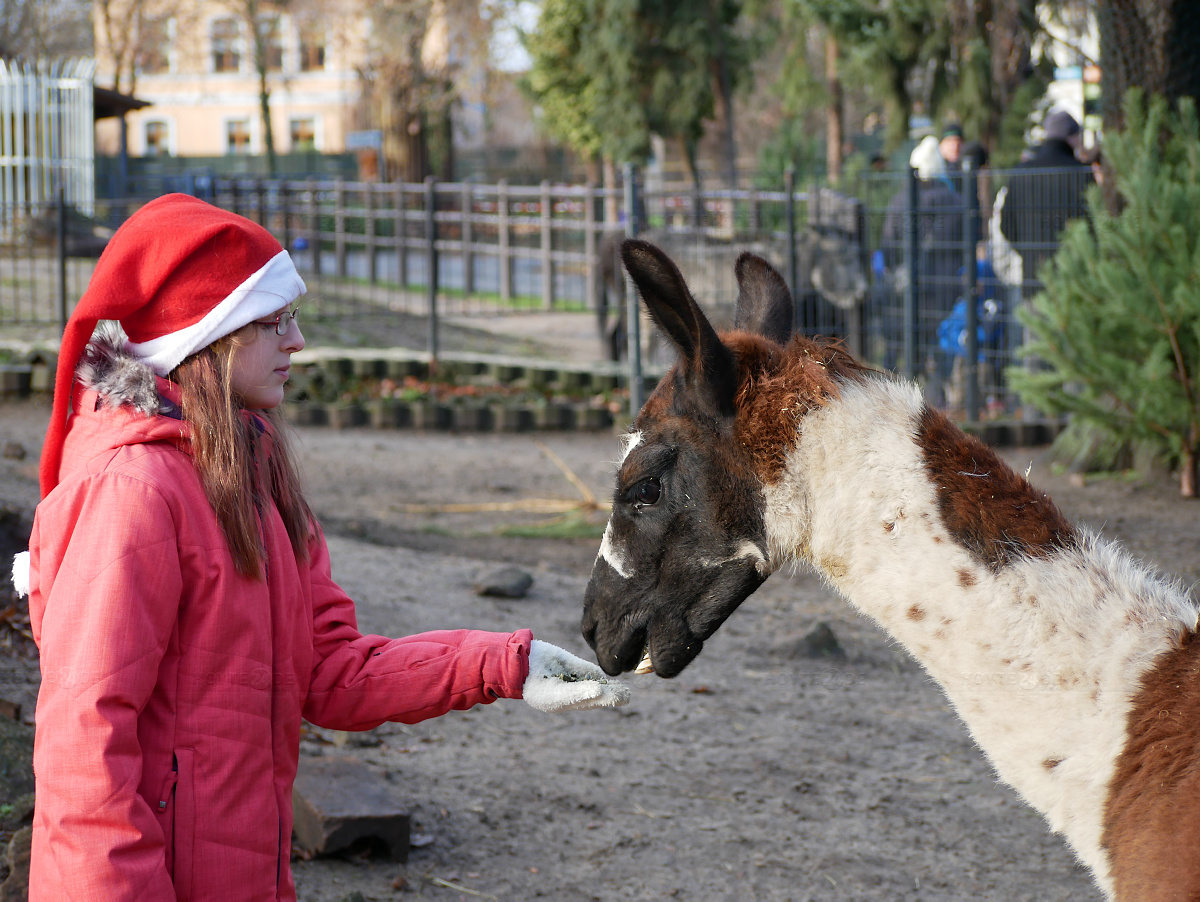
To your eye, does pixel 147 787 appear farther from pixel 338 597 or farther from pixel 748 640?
pixel 748 640

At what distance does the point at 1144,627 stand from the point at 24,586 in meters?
2.02

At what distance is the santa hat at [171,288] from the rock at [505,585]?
4.29 m

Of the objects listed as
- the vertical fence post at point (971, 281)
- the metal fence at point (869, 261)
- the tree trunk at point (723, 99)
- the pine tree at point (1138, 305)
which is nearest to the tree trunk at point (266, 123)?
the tree trunk at point (723, 99)

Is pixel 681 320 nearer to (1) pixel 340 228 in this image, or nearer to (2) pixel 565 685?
(2) pixel 565 685

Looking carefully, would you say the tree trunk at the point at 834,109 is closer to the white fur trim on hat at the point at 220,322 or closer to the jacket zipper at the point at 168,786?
the white fur trim on hat at the point at 220,322

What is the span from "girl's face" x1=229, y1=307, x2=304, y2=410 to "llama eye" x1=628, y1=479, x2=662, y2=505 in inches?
29.8

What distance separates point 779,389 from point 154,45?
40.7 meters

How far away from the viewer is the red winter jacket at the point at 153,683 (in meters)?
1.86

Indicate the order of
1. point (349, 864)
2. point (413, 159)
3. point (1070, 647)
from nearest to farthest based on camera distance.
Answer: point (1070, 647) → point (349, 864) → point (413, 159)

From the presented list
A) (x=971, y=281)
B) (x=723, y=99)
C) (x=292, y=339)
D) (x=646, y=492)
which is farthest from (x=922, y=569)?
(x=723, y=99)

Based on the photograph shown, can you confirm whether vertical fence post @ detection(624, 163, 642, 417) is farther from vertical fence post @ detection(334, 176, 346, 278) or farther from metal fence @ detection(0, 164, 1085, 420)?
vertical fence post @ detection(334, 176, 346, 278)

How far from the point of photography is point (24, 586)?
2246 millimetres

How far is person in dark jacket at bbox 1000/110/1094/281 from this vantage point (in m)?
9.99

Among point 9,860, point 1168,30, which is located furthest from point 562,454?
point 9,860
